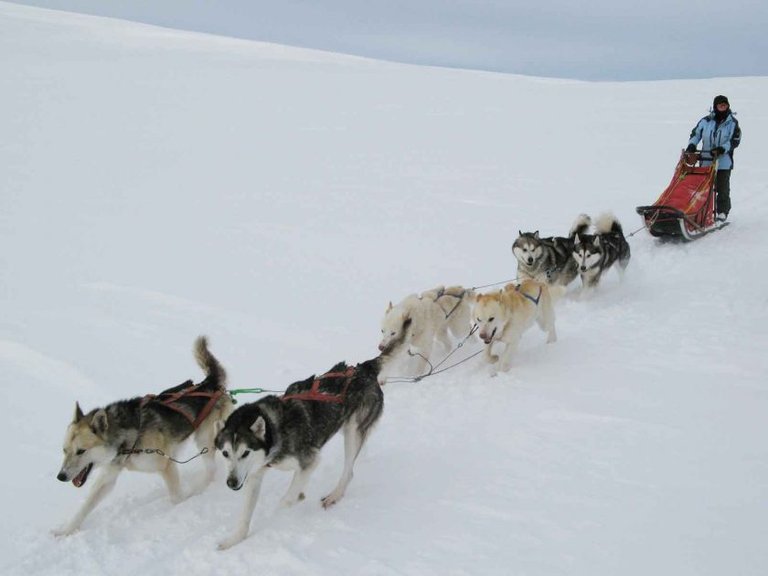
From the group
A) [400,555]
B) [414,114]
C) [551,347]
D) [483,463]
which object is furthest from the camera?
[414,114]

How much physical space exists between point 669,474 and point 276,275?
173 inches

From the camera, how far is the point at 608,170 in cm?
1088

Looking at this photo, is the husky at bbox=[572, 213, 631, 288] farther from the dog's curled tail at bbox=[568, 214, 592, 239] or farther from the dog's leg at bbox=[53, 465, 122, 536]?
the dog's leg at bbox=[53, 465, 122, 536]

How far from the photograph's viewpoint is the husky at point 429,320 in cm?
422

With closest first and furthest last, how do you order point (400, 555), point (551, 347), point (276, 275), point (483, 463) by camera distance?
point (400, 555) < point (483, 463) < point (551, 347) < point (276, 275)

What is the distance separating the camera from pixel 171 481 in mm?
2916

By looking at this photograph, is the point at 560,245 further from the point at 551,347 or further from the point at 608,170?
the point at 608,170

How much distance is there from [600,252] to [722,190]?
2.69 meters

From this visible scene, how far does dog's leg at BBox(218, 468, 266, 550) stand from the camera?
254 centimetres

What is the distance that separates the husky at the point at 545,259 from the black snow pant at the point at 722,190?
2.47m

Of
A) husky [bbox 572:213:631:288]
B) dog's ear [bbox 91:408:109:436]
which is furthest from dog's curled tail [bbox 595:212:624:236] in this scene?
dog's ear [bbox 91:408:109:436]

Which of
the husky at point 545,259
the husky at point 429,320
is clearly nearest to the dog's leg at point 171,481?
the husky at point 429,320

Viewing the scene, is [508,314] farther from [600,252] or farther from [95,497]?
[95,497]

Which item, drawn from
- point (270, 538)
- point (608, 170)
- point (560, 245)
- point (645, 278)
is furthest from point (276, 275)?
point (608, 170)
